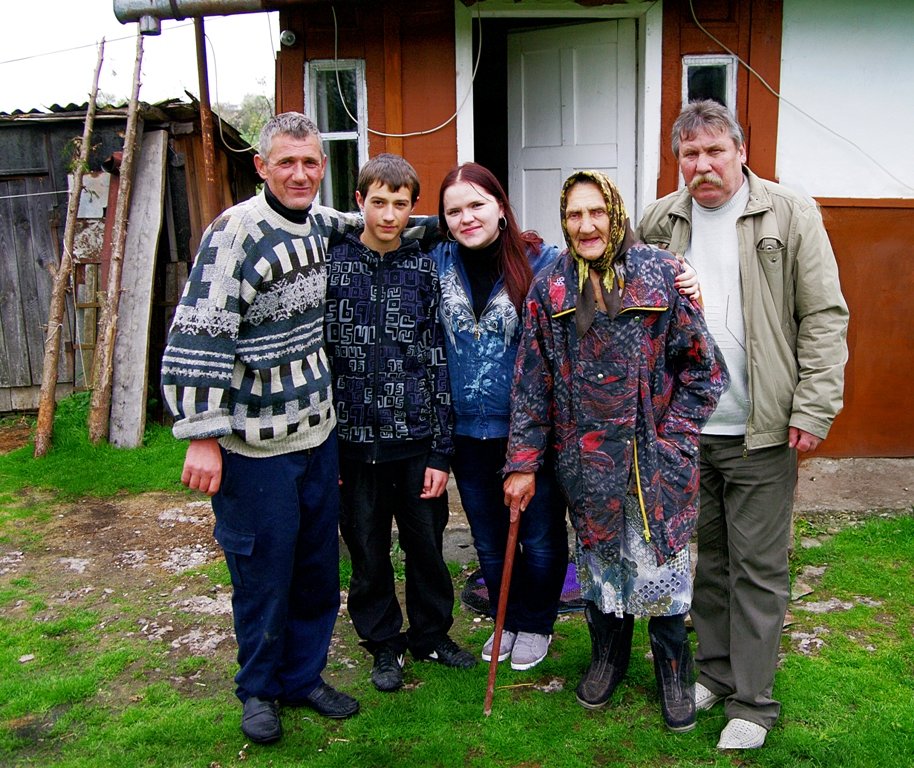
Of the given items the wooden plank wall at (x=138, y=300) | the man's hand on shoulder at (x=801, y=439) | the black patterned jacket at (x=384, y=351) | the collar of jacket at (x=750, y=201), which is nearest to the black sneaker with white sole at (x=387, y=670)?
the black patterned jacket at (x=384, y=351)

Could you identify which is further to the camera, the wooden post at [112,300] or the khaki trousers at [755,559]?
the wooden post at [112,300]

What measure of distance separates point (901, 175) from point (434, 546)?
13.6 feet

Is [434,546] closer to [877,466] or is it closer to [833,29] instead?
[877,466]

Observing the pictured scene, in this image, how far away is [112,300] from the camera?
657 centimetres

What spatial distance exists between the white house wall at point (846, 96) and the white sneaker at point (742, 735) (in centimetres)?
364

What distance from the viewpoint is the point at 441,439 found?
2990mm

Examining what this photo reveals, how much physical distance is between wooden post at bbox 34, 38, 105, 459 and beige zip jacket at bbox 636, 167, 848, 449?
5703 mm

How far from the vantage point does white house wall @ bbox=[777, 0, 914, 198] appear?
5.10m

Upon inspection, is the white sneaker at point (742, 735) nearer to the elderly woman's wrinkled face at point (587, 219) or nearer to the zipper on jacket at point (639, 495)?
the zipper on jacket at point (639, 495)

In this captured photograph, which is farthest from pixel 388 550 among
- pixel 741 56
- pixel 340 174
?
pixel 741 56

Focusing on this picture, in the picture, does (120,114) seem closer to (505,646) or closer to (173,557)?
(173,557)

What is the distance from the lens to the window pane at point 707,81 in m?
5.17

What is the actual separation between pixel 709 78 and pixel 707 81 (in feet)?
0.07

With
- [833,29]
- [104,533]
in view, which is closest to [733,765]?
[104,533]
